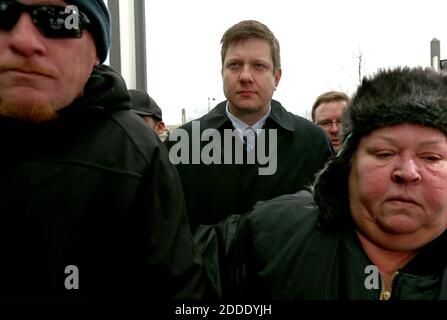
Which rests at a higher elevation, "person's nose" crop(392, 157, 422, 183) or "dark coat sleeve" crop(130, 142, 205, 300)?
"person's nose" crop(392, 157, 422, 183)

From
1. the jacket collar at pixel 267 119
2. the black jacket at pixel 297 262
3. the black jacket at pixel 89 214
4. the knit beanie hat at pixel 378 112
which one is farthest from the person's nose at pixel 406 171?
the jacket collar at pixel 267 119

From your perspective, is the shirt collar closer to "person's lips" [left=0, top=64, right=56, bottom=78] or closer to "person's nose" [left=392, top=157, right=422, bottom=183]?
"person's nose" [left=392, top=157, right=422, bottom=183]

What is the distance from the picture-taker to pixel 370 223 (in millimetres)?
1604

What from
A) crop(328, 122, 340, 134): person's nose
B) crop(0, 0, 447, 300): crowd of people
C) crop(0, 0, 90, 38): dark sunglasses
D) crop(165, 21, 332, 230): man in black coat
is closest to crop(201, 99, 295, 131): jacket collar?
crop(165, 21, 332, 230): man in black coat

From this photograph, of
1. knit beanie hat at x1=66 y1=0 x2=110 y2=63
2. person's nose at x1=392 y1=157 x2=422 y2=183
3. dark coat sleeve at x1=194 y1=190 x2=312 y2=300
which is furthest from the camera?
dark coat sleeve at x1=194 y1=190 x2=312 y2=300

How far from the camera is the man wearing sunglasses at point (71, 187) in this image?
122 centimetres

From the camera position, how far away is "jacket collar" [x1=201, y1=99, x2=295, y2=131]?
2543 mm

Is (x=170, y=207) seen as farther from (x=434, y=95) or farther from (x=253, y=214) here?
(x=434, y=95)

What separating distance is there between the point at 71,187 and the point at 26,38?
0.40 meters

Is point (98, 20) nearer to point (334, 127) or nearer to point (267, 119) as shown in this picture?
point (267, 119)

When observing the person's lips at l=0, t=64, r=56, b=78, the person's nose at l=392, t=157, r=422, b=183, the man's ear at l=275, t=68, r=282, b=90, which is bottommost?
the person's nose at l=392, t=157, r=422, b=183

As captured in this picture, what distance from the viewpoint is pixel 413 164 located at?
4.95 feet

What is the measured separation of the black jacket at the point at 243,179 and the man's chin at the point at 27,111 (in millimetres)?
1207

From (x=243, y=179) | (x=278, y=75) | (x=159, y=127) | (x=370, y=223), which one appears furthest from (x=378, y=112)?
(x=159, y=127)
